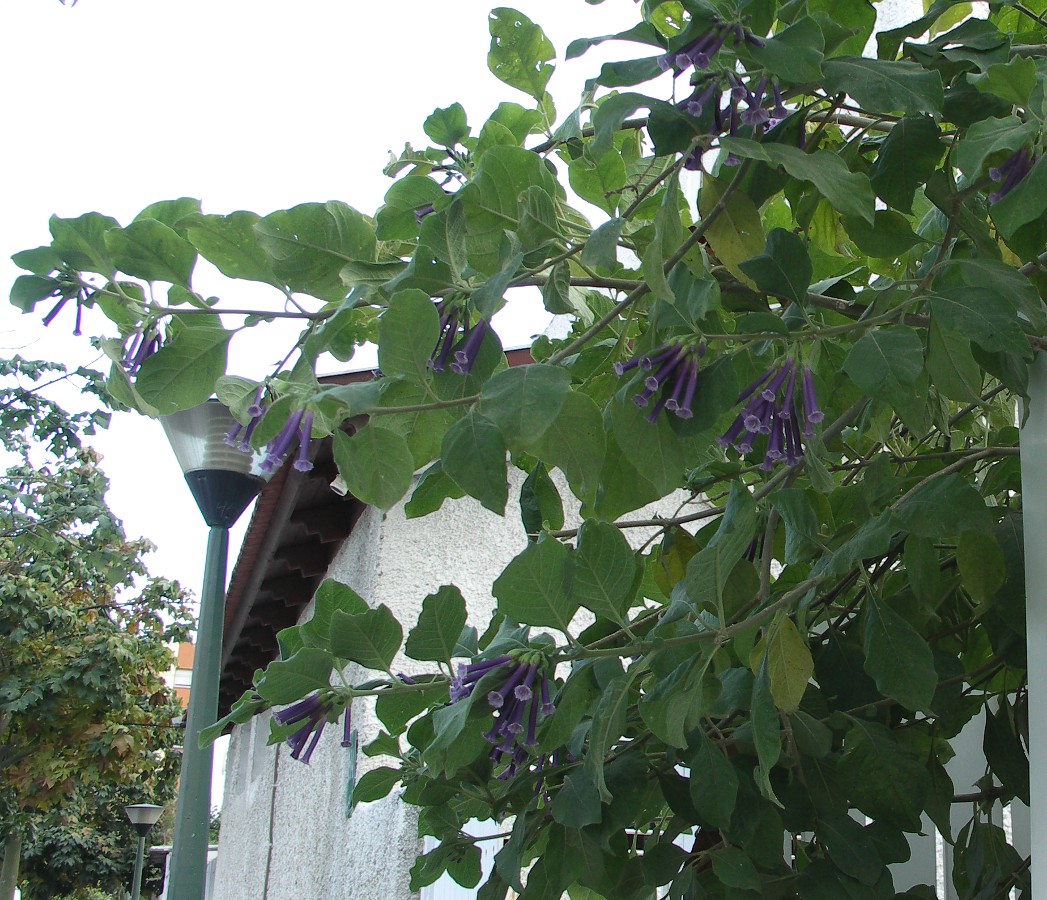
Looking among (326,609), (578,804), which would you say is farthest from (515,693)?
(326,609)

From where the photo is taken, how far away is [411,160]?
1.46m

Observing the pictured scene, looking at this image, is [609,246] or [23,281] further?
[23,281]

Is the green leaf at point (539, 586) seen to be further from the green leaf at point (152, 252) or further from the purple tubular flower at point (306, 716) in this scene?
the green leaf at point (152, 252)

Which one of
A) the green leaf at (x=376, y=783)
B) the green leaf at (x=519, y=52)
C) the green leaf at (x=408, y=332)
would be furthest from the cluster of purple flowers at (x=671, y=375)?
the green leaf at (x=376, y=783)

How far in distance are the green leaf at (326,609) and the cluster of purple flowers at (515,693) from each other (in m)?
0.31

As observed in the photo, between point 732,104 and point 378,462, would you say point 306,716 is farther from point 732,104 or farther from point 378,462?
point 732,104

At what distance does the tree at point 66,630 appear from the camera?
454 inches

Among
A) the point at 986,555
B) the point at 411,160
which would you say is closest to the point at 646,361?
the point at 986,555

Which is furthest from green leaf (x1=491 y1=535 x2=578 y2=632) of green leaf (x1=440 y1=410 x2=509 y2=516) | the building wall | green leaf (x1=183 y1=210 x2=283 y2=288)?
the building wall

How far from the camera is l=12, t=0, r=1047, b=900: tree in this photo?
94 cm

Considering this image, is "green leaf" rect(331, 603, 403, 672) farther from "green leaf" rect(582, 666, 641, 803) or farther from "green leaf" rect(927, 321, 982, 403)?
"green leaf" rect(927, 321, 982, 403)

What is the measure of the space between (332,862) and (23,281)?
16.0 feet

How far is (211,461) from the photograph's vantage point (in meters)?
3.77

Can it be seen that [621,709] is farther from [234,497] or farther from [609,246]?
[234,497]
